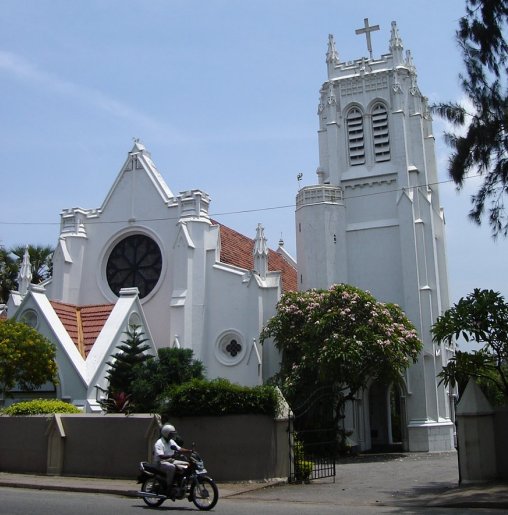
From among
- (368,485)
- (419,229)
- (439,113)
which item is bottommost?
(368,485)

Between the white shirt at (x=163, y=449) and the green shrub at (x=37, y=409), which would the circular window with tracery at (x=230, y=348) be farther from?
the white shirt at (x=163, y=449)

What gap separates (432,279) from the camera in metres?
31.3

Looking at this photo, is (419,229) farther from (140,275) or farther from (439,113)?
(439,113)

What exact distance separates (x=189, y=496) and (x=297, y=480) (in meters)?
4.82

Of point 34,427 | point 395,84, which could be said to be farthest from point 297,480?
point 395,84

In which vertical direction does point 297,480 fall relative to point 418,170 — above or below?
below

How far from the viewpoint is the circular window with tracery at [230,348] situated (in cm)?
2964

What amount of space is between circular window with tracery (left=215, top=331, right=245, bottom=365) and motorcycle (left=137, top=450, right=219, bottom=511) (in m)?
16.9

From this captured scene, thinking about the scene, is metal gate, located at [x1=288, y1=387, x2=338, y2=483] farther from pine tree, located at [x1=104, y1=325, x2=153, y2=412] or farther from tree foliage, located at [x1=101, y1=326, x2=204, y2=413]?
pine tree, located at [x1=104, y1=325, x2=153, y2=412]

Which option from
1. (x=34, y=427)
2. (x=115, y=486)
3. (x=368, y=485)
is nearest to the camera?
(x=115, y=486)

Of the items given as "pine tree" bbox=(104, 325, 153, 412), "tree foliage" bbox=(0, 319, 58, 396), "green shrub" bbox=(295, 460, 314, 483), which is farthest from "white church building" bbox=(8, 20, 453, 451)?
"green shrub" bbox=(295, 460, 314, 483)

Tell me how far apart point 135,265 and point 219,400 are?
1747 centimetres

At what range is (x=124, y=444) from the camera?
655 inches

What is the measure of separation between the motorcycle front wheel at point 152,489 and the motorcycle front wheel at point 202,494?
2.33 ft
